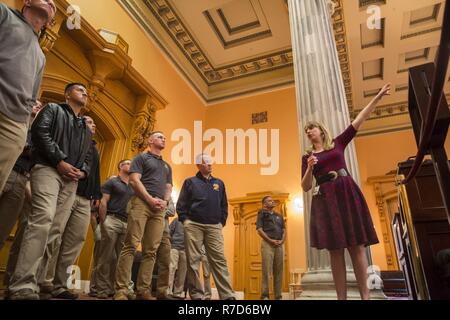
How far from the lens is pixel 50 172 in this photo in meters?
2.14

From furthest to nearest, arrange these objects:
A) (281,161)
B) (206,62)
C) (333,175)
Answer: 1. (206,62)
2. (281,161)
3. (333,175)

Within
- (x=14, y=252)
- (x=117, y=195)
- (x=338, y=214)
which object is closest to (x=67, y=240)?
(x=14, y=252)

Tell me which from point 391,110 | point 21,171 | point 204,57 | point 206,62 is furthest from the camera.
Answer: point 391,110

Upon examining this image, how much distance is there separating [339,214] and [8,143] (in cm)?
193

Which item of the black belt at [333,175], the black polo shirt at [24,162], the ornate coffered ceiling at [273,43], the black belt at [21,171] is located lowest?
the black belt at [333,175]

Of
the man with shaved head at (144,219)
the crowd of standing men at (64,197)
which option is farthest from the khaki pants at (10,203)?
the man with shaved head at (144,219)

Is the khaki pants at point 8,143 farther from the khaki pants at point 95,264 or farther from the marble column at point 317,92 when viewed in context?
the marble column at point 317,92

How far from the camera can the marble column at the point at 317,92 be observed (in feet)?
8.34

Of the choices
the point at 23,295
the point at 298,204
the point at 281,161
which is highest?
the point at 281,161

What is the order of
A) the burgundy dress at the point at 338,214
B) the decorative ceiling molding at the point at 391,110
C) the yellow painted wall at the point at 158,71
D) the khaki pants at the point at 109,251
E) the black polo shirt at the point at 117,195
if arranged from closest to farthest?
1. the burgundy dress at the point at 338,214
2. the khaki pants at the point at 109,251
3. the black polo shirt at the point at 117,195
4. the yellow painted wall at the point at 158,71
5. the decorative ceiling molding at the point at 391,110

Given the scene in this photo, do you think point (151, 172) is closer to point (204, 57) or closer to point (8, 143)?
point (8, 143)

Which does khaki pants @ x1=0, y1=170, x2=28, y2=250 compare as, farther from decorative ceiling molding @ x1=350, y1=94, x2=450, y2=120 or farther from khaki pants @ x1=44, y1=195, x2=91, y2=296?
decorative ceiling molding @ x1=350, y1=94, x2=450, y2=120

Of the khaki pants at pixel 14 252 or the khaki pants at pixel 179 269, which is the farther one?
the khaki pants at pixel 179 269
